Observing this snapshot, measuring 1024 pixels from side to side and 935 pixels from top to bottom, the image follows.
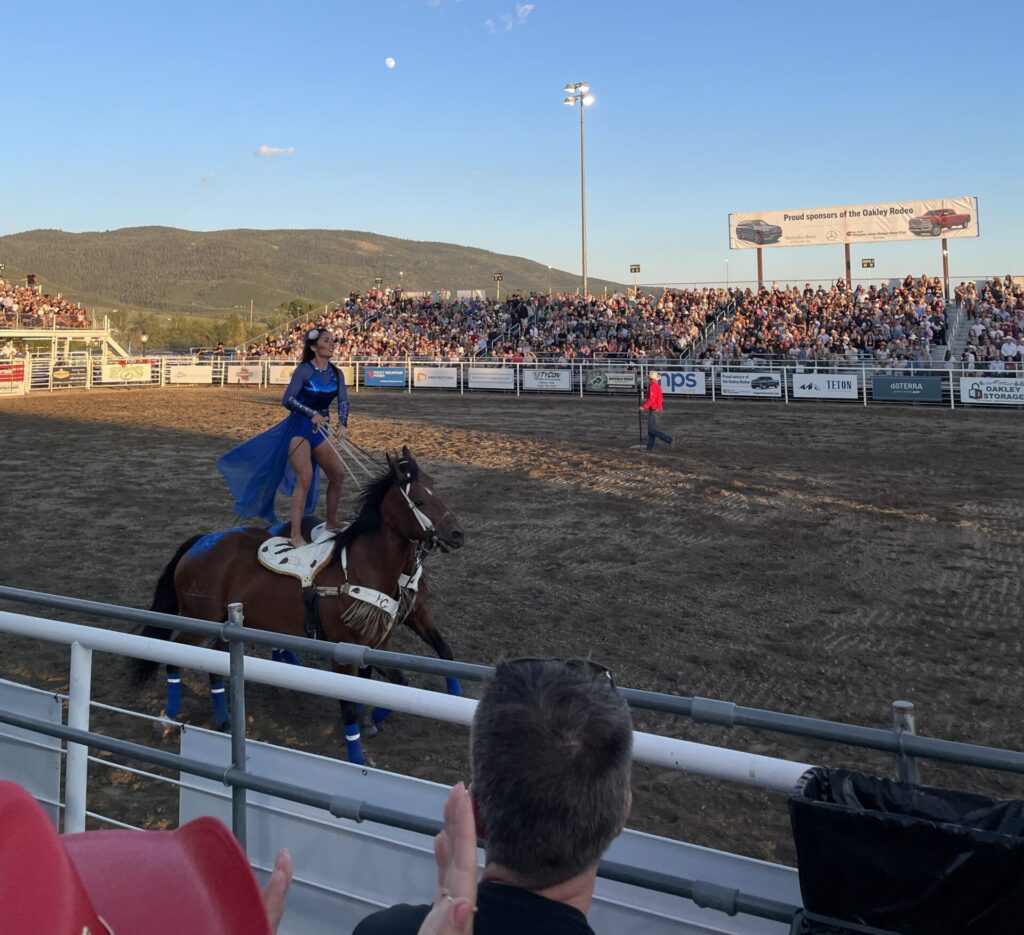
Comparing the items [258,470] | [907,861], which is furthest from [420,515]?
[907,861]

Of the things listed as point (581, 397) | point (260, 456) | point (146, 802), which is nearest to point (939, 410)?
point (581, 397)

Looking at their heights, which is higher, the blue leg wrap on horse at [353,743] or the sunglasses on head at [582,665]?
the sunglasses on head at [582,665]

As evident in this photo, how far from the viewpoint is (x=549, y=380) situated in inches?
1296

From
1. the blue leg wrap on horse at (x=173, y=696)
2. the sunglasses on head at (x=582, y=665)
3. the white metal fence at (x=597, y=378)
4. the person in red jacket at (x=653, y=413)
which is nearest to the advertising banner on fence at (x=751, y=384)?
the white metal fence at (x=597, y=378)

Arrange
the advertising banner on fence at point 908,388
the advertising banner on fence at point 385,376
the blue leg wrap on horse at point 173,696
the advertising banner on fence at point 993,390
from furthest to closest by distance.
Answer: the advertising banner on fence at point 385,376 → the advertising banner on fence at point 908,388 → the advertising banner on fence at point 993,390 → the blue leg wrap on horse at point 173,696

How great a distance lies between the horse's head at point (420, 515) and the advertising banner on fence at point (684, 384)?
25.2 metres

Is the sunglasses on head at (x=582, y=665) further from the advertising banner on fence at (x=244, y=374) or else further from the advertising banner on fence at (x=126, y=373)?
the advertising banner on fence at (x=126, y=373)

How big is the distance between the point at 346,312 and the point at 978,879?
4832cm

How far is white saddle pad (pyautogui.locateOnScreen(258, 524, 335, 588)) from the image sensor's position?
575cm

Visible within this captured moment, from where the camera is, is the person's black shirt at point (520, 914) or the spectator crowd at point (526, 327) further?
the spectator crowd at point (526, 327)

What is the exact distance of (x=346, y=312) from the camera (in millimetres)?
47875

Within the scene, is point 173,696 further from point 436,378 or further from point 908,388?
point 436,378

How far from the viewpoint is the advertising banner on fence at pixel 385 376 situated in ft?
116

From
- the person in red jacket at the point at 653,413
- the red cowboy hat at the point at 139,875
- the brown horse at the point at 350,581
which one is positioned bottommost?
the brown horse at the point at 350,581
